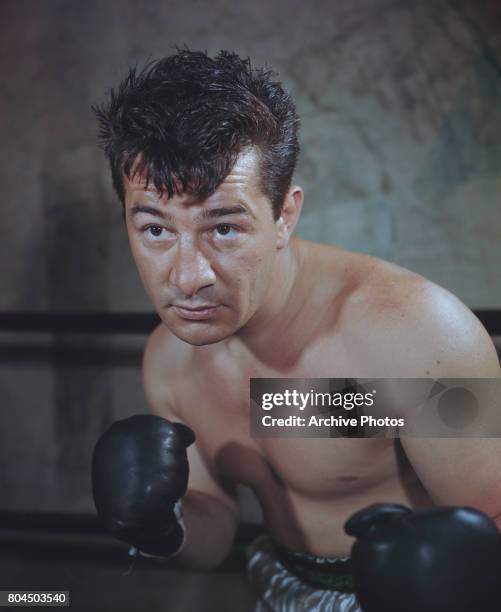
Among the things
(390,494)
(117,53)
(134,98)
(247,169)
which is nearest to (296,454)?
(390,494)

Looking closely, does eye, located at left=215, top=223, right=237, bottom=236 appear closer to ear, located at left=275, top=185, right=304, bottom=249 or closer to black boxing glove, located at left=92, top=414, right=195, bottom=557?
ear, located at left=275, top=185, right=304, bottom=249

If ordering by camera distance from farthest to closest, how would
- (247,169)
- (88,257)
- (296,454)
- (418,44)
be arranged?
(88,257) → (418,44) → (296,454) → (247,169)

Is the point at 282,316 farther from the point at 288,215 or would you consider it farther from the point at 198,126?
the point at 198,126

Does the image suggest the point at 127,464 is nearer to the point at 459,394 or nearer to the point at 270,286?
the point at 270,286

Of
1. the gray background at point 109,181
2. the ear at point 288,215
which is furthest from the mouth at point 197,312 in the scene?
the gray background at point 109,181

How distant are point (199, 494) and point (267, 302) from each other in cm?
30

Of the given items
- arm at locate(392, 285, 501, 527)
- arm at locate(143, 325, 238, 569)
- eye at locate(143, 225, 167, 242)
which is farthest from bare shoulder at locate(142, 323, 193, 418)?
arm at locate(392, 285, 501, 527)

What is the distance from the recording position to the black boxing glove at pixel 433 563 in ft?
1.84

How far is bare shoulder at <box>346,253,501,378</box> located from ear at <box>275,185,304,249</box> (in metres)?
0.10

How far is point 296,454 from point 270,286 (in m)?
0.20

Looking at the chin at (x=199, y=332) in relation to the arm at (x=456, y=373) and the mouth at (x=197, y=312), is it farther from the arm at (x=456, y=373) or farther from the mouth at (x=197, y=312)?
the arm at (x=456, y=373)

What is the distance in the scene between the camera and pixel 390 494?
0.77 m

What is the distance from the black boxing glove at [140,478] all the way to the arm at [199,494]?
103 millimetres

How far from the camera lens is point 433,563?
0.56m
